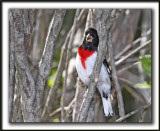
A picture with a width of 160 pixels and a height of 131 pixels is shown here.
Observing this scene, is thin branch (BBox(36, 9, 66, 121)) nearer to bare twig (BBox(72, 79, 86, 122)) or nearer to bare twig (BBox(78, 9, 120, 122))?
bare twig (BBox(78, 9, 120, 122))

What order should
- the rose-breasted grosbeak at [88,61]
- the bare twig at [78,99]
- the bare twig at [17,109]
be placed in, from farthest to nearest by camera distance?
1. the bare twig at [78,99]
2. the rose-breasted grosbeak at [88,61]
3. the bare twig at [17,109]

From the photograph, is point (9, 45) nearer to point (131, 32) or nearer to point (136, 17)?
point (131, 32)

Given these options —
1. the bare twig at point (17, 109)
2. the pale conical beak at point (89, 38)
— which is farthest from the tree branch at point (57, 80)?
the bare twig at point (17, 109)

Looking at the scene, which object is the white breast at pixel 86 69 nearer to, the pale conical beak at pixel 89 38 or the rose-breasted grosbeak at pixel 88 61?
the rose-breasted grosbeak at pixel 88 61

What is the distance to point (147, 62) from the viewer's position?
269cm

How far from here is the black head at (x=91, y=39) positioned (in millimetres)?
2760

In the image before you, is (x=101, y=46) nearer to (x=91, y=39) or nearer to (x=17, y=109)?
(x=91, y=39)

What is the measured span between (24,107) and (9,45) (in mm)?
496

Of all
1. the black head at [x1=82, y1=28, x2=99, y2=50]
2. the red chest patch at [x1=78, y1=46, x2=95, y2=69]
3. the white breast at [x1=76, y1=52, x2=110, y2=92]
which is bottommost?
the white breast at [x1=76, y1=52, x2=110, y2=92]

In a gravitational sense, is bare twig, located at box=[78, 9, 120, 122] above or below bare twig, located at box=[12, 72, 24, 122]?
above

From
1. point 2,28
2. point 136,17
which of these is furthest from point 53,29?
point 136,17

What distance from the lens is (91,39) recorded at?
2.82 meters

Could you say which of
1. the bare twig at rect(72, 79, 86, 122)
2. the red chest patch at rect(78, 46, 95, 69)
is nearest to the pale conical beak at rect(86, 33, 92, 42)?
the red chest patch at rect(78, 46, 95, 69)

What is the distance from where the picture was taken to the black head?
2.76 meters
